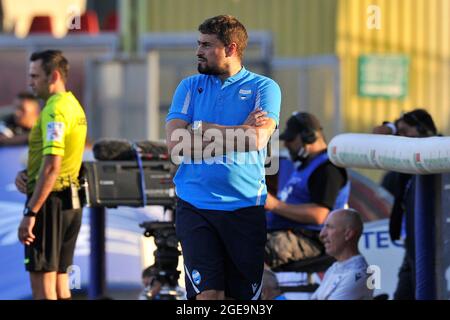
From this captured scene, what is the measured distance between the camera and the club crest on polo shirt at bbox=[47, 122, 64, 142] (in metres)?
7.11

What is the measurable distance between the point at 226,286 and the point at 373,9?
34.6 ft

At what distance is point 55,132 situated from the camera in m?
7.12

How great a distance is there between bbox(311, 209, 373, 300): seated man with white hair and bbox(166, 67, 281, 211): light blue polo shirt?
1.49 metres

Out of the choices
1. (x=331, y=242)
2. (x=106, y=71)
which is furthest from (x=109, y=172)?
(x=106, y=71)

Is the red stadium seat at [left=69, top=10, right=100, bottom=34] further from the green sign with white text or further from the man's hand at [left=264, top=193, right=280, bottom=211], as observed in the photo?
the man's hand at [left=264, top=193, right=280, bottom=211]

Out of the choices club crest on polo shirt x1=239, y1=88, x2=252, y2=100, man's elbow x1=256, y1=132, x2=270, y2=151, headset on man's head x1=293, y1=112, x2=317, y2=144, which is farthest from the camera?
headset on man's head x1=293, y1=112, x2=317, y2=144

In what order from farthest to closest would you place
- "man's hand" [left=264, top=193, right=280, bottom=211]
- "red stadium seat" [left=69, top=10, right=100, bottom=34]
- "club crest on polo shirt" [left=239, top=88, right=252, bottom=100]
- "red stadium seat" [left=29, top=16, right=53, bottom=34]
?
"red stadium seat" [left=29, top=16, right=53, bottom=34], "red stadium seat" [left=69, top=10, right=100, bottom=34], "man's hand" [left=264, top=193, right=280, bottom=211], "club crest on polo shirt" [left=239, top=88, right=252, bottom=100]

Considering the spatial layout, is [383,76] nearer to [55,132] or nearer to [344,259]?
[344,259]

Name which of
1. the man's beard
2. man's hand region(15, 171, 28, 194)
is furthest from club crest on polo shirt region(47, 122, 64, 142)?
the man's beard

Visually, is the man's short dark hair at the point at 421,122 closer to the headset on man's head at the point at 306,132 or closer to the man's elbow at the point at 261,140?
the headset on man's head at the point at 306,132

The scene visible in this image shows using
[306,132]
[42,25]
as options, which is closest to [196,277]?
[306,132]

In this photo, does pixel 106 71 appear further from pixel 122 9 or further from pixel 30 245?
pixel 30 245

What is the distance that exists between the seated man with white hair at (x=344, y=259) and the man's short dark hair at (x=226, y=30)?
175cm

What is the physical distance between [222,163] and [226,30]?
64 cm
